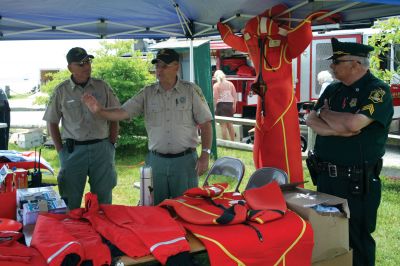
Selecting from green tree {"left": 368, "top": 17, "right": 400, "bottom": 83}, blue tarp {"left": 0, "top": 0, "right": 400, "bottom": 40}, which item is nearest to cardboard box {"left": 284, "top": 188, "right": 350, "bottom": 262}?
blue tarp {"left": 0, "top": 0, "right": 400, "bottom": 40}

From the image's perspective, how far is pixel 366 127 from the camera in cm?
312

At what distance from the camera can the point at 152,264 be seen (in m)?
2.25

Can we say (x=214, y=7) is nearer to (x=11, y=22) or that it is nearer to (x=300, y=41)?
(x=300, y=41)

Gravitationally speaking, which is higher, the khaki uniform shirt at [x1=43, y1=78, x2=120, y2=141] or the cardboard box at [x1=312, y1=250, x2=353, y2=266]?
the khaki uniform shirt at [x1=43, y1=78, x2=120, y2=141]

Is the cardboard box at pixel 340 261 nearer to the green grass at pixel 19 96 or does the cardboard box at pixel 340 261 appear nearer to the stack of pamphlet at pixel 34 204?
the stack of pamphlet at pixel 34 204

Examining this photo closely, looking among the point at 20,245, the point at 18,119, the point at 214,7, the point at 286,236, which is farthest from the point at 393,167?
the point at 18,119

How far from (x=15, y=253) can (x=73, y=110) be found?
231cm

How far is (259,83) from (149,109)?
47.2 inches

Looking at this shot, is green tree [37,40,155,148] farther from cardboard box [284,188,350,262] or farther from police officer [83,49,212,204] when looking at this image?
cardboard box [284,188,350,262]

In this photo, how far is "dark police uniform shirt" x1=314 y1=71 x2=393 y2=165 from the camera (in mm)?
3061

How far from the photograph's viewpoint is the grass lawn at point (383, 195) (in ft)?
14.0

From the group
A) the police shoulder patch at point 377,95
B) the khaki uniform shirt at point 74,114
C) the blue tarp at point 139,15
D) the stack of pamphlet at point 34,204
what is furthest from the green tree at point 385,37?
the stack of pamphlet at point 34,204

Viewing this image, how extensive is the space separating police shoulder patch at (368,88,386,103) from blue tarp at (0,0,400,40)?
103 centimetres

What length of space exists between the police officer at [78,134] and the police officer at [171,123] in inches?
22.4
